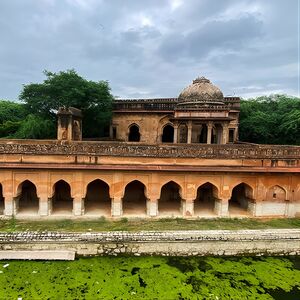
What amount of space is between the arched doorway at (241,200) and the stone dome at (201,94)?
5.88 metres

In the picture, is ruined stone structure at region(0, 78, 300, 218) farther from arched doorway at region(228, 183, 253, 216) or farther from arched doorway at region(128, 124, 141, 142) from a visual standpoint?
arched doorway at region(128, 124, 141, 142)

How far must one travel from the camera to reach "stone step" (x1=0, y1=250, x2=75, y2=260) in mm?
8349

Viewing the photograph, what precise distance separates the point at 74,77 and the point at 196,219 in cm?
1333

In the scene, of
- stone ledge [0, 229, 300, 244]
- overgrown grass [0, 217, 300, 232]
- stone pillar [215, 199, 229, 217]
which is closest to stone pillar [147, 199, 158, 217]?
overgrown grass [0, 217, 300, 232]

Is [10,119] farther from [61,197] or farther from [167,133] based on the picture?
[61,197]

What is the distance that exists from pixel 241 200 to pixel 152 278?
6.82 metres

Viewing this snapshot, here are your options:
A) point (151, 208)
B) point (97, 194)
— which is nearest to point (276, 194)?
point (151, 208)

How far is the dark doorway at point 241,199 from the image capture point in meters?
11.9

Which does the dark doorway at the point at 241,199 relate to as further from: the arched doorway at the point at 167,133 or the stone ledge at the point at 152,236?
the arched doorway at the point at 167,133

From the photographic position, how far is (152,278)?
7793 millimetres

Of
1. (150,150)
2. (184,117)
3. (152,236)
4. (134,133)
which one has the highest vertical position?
A: (184,117)

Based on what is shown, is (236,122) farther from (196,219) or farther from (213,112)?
(196,219)

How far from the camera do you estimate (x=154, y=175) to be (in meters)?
11.1

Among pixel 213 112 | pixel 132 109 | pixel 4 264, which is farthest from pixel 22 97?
pixel 4 264
